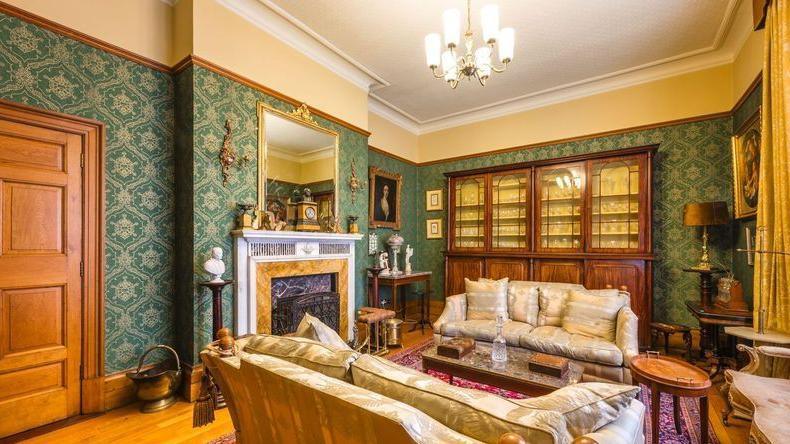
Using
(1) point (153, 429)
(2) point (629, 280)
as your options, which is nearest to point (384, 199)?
(2) point (629, 280)

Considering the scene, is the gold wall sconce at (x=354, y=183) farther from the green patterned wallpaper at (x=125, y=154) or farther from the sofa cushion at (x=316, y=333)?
the sofa cushion at (x=316, y=333)

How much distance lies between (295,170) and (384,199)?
6.39 ft

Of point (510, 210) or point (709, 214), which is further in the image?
point (510, 210)

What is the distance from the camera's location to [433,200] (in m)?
6.13

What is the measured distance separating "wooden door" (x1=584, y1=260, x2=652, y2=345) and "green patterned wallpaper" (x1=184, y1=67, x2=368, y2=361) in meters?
4.14

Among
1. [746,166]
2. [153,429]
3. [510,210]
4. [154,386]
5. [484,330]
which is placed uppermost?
[746,166]

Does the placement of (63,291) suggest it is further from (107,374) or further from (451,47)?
(451,47)

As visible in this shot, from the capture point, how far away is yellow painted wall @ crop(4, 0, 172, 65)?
2.44 meters

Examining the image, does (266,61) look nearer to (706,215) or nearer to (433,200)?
(433,200)

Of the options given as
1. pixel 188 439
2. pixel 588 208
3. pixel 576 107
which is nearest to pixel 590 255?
pixel 588 208

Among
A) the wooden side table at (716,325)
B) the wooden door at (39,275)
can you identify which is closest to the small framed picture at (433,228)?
the wooden side table at (716,325)

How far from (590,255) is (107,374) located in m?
5.11

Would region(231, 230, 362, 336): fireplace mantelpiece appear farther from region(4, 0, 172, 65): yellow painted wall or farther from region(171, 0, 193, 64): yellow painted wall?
region(4, 0, 172, 65): yellow painted wall

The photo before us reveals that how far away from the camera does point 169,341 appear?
9.66 ft
